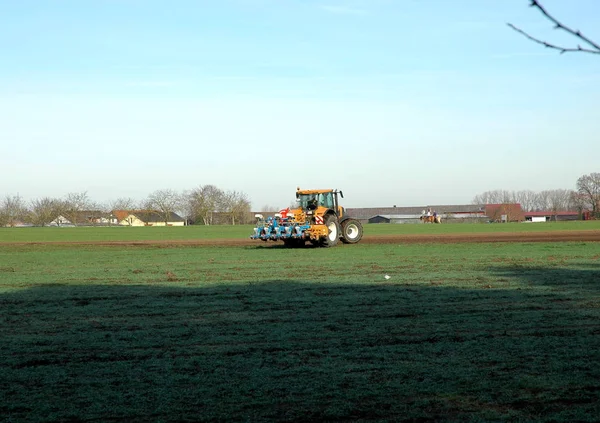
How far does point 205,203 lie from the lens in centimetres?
11175

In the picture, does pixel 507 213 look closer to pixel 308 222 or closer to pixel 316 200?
pixel 316 200

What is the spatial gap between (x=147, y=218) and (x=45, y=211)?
1468 centimetres

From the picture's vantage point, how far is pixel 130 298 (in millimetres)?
13898

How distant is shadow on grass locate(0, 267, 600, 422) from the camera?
6.08 m

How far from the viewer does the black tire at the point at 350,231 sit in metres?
31.9

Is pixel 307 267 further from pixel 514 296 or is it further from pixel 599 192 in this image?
pixel 599 192

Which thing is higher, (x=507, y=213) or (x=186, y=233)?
(x=507, y=213)

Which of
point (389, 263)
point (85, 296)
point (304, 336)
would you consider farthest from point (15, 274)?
point (304, 336)

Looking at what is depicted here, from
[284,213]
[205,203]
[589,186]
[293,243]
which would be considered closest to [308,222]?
[284,213]

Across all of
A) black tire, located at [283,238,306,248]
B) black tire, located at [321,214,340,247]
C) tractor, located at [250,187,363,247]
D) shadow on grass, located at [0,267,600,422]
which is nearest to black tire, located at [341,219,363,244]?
tractor, located at [250,187,363,247]

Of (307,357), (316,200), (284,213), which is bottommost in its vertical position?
A: (307,357)

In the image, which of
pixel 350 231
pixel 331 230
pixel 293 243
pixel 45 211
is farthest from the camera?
pixel 45 211

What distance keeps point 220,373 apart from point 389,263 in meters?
14.2

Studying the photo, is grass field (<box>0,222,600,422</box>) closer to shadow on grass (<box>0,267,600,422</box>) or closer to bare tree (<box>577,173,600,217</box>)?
shadow on grass (<box>0,267,600,422</box>)
